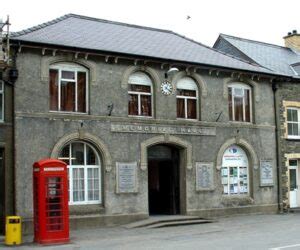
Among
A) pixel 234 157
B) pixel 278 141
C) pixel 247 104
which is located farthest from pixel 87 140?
pixel 278 141

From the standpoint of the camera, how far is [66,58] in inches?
788

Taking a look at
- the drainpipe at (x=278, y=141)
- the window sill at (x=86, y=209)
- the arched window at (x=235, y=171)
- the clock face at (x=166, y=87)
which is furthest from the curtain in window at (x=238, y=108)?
the window sill at (x=86, y=209)

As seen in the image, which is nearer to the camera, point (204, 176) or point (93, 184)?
point (93, 184)

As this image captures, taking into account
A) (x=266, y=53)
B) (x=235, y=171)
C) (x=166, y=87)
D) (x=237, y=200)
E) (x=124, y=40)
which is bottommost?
(x=237, y=200)

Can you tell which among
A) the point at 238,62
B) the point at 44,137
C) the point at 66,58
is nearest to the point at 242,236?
the point at 44,137

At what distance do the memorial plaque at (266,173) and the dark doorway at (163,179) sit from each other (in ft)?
14.9

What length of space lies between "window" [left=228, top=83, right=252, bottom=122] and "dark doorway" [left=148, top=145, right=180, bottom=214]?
3.65 meters

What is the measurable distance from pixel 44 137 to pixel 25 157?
1031 millimetres

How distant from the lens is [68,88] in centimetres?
2039

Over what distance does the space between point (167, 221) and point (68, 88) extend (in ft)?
21.1

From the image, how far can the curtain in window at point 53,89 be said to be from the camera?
19906mm

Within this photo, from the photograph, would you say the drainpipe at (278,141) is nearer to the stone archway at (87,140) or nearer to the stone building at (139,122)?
the stone building at (139,122)

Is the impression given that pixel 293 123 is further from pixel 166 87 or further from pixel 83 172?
pixel 83 172

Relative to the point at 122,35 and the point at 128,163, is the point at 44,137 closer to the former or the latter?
the point at 128,163
